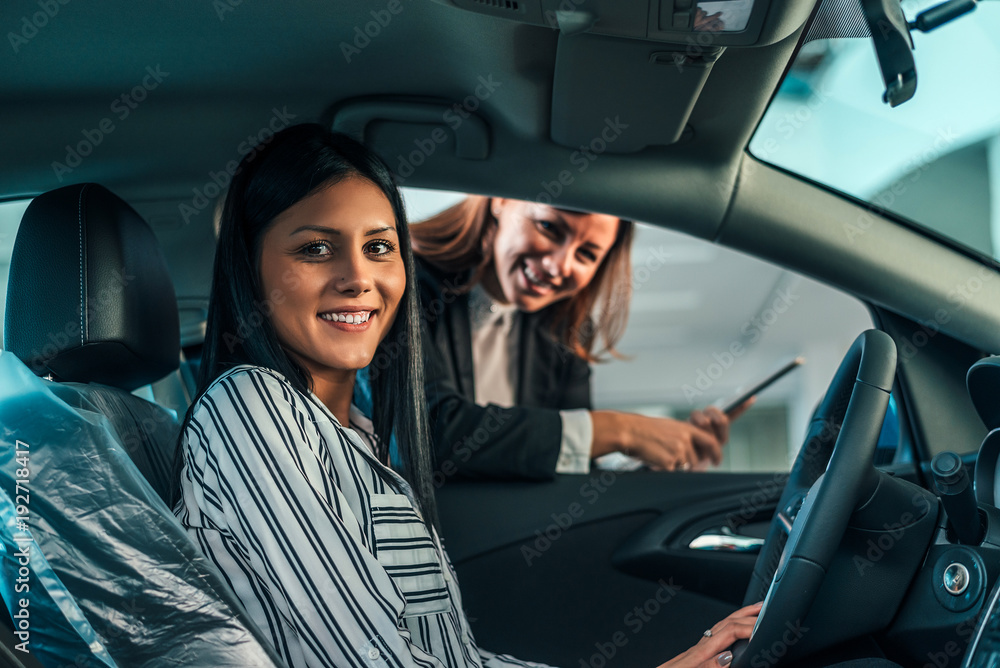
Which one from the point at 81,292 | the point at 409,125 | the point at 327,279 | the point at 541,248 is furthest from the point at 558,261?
the point at 81,292

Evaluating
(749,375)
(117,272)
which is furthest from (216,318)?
(749,375)

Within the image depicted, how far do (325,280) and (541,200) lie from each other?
497 millimetres

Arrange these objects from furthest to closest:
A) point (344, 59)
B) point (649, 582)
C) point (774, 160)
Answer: point (649, 582) → point (774, 160) → point (344, 59)

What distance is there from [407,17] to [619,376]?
931 cm

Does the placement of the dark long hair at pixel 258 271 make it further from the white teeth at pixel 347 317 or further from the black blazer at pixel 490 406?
the black blazer at pixel 490 406

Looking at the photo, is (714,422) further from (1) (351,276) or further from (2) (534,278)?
(1) (351,276)

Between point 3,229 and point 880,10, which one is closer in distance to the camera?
point 880,10

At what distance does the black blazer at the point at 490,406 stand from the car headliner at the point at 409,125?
410mm

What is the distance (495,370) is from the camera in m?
2.11

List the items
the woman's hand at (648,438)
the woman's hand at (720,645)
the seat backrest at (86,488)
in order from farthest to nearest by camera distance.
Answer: the woman's hand at (648,438) → the woman's hand at (720,645) → the seat backrest at (86,488)

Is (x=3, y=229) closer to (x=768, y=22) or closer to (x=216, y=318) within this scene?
(x=216, y=318)

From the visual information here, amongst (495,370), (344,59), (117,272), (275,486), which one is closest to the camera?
(275,486)

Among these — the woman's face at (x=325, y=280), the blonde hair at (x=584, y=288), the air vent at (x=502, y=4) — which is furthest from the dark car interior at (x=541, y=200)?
the blonde hair at (x=584, y=288)

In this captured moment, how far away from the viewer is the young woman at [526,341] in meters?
1.61
